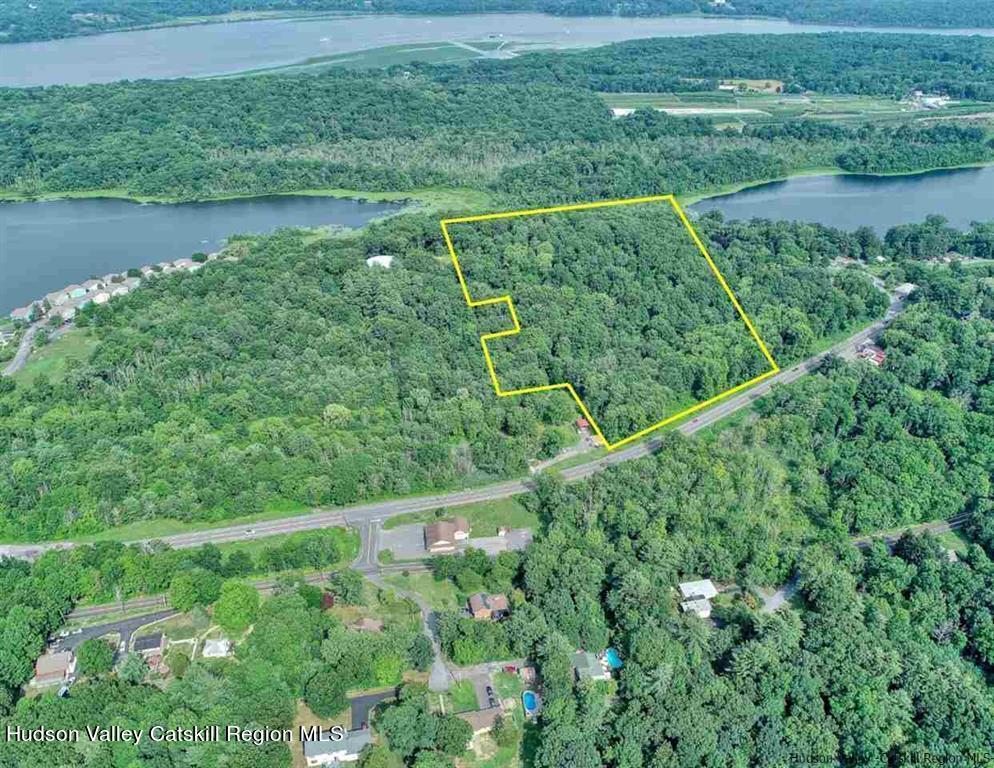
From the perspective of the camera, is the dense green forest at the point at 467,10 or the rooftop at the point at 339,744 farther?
the dense green forest at the point at 467,10

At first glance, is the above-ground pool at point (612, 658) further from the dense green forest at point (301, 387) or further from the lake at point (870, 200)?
the lake at point (870, 200)

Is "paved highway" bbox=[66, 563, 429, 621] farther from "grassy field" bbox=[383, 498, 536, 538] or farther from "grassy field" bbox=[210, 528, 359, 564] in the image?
"grassy field" bbox=[383, 498, 536, 538]

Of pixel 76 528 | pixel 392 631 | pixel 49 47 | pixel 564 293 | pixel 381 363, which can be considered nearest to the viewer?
pixel 392 631

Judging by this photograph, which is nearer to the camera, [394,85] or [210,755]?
[210,755]

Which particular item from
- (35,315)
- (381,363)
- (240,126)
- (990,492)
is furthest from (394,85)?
(990,492)

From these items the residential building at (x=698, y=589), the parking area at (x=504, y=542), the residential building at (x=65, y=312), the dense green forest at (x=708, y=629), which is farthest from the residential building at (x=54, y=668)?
the residential building at (x=65, y=312)

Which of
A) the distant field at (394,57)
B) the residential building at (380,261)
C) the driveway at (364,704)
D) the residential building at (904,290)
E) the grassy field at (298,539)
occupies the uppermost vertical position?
the residential building at (380,261)

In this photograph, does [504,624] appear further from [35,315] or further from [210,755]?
[35,315]
